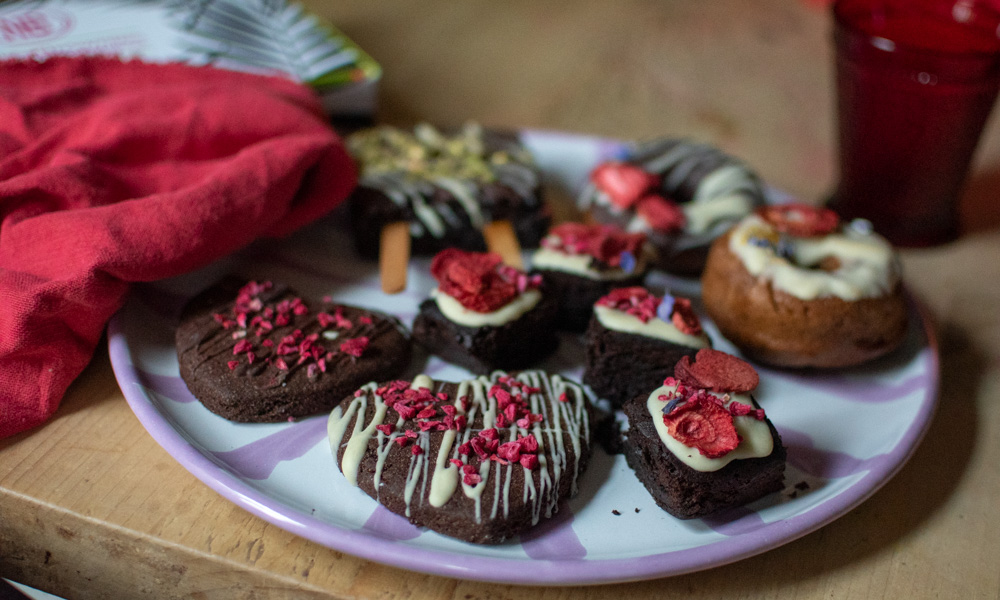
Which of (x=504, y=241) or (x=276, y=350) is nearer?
(x=276, y=350)

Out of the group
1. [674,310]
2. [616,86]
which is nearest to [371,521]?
[674,310]

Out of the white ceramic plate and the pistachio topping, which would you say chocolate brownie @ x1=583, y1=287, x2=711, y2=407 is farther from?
the pistachio topping

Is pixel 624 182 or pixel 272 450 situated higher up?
pixel 624 182

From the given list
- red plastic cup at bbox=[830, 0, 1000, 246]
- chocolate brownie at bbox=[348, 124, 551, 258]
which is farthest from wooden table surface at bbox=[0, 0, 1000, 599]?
chocolate brownie at bbox=[348, 124, 551, 258]

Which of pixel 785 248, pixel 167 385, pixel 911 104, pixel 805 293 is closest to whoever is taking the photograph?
pixel 167 385

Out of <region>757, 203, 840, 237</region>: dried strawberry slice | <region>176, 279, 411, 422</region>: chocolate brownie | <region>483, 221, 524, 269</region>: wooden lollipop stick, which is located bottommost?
<region>483, 221, 524, 269</region>: wooden lollipop stick

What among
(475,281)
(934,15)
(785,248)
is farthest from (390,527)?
(934,15)

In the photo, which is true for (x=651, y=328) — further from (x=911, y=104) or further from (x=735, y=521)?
(x=911, y=104)
